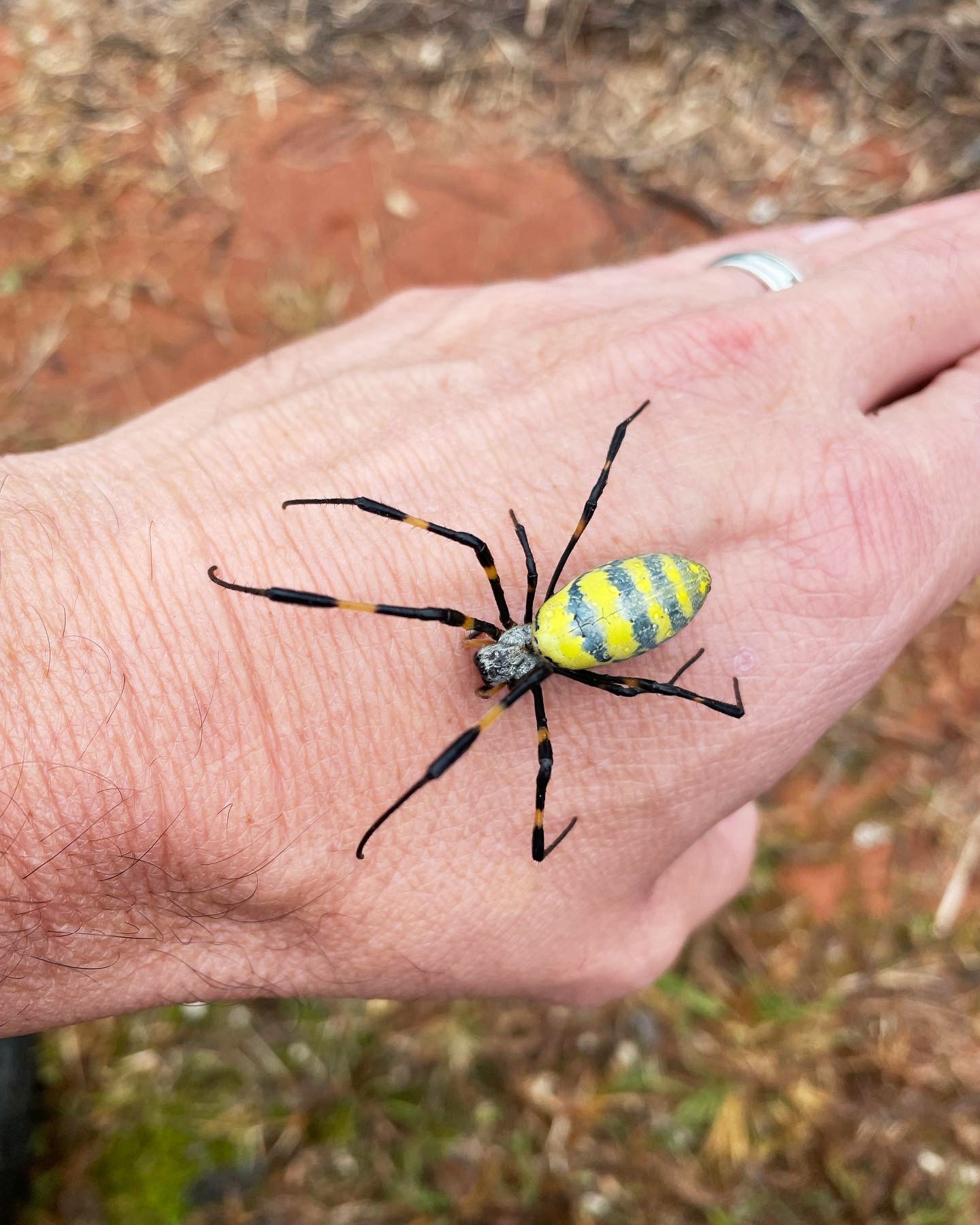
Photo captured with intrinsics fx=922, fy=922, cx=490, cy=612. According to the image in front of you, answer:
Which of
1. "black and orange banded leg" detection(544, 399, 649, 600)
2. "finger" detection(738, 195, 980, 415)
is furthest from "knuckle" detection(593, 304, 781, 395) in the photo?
"black and orange banded leg" detection(544, 399, 649, 600)

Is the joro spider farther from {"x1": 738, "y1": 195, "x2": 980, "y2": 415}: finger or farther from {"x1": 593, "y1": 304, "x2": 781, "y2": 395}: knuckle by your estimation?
{"x1": 738, "y1": 195, "x2": 980, "y2": 415}: finger

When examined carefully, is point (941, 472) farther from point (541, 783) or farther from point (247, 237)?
point (247, 237)

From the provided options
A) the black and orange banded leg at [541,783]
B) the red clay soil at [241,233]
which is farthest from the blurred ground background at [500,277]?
the black and orange banded leg at [541,783]

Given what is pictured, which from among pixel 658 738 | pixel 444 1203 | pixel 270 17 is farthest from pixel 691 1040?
pixel 270 17

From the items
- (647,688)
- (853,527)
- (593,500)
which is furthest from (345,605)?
(853,527)

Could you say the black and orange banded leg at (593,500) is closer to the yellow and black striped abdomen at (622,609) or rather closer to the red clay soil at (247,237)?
the yellow and black striped abdomen at (622,609)
